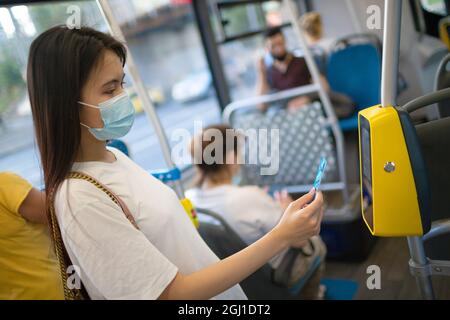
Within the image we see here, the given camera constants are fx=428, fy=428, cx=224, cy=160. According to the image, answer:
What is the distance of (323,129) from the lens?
112 inches

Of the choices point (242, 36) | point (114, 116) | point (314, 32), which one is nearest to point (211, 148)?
point (114, 116)

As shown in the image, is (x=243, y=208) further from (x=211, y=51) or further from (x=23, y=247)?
(x=211, y=51)

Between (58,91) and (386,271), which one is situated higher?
(58,91)

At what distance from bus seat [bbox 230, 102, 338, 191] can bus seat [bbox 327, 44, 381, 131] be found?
73 cm

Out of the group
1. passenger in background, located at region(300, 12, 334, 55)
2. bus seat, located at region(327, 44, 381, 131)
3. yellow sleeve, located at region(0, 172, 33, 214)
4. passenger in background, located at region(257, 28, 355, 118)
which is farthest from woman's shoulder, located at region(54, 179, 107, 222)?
passenger in background, located at region(300, 12, 334, 55)

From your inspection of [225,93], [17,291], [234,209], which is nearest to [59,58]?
[17,291]

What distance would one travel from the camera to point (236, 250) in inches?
59.8

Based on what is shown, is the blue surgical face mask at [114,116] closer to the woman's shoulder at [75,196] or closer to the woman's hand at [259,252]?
the woman's shoulder at [75,196]

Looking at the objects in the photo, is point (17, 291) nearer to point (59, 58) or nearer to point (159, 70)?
point (59, 58)

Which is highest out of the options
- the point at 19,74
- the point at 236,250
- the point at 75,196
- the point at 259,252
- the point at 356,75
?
the point at 19,74

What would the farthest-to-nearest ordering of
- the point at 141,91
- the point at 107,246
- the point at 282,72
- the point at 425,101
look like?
the point at 282,72, the point at 141,91, the point at 425,101, the point at 107,246

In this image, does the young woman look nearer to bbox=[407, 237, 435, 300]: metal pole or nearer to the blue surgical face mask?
the blue surgical face mask

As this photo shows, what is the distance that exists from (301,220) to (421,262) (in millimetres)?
289

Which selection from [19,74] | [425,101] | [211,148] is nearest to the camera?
[425,101]
